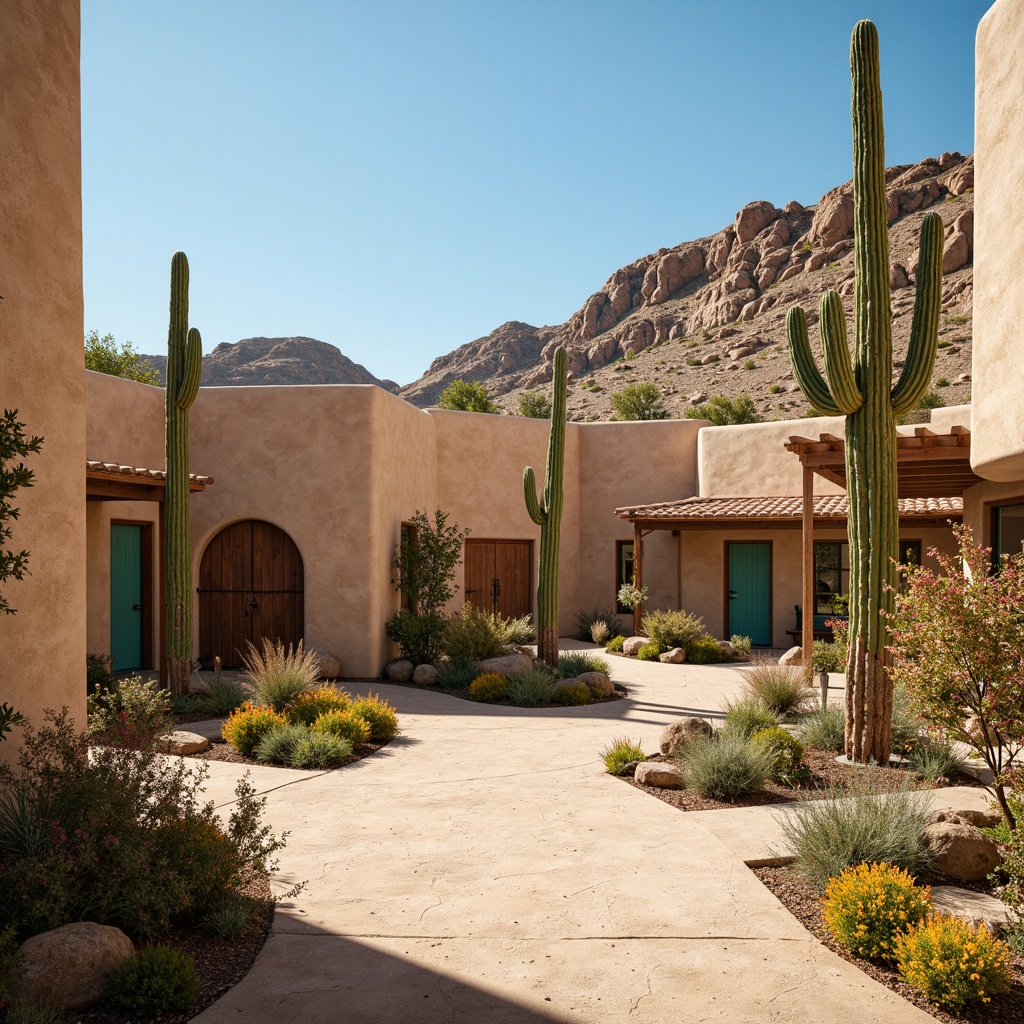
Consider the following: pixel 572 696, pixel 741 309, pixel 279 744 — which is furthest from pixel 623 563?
pixel 741 309

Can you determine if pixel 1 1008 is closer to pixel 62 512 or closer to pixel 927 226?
pixel 62 512

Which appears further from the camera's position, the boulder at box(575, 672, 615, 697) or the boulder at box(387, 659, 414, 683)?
the boulder at box(387, 659, 414, 683)

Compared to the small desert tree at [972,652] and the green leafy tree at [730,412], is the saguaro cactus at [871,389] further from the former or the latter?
the green leafy tree at [730,412]

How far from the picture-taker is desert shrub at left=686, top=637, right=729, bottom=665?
16.5 metres

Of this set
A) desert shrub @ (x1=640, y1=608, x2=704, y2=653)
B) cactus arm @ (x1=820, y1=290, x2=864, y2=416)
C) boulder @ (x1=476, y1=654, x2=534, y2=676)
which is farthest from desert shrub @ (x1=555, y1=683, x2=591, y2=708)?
cactus arm @ (x1=820, y1=290, x2=864, y2=416)

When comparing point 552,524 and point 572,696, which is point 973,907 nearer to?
point 572,696

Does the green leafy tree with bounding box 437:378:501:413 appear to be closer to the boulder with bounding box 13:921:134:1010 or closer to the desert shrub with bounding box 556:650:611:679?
the desert shrub with bounding box 556:650:611:679

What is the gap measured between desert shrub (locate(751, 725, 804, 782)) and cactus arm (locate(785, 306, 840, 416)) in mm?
3141

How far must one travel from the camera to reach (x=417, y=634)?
46.4ft

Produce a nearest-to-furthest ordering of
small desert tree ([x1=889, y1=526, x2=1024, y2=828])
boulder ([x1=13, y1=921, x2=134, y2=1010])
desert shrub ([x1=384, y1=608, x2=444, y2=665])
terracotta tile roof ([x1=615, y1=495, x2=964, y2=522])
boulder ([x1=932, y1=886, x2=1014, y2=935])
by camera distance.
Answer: boulder ([x1=13, y1=921, x2=134, y2=1010])
boulder ([x1=932, y1=886, x2=1014, y2=935])
small desert tree ([x1=889, y1=526, x2=1024, y2=828])
desert shrub ([x1=384, y1=608, x2=444, y2=665])
terracotta tile roof ([x1=615, y1=495, x2=964, y2=522])

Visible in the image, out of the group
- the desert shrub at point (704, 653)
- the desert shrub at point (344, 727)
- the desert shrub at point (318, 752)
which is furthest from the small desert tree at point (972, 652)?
the desert shrub at point (704, 653)

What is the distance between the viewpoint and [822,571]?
18.8 meters

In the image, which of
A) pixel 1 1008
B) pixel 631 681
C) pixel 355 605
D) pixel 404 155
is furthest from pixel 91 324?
pixel 1 1008

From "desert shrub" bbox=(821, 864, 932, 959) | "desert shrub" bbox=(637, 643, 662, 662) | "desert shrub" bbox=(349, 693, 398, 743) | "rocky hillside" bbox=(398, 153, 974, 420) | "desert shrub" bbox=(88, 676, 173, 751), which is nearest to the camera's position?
"desert shrub" bbox=(821, 864, 932, 959)
